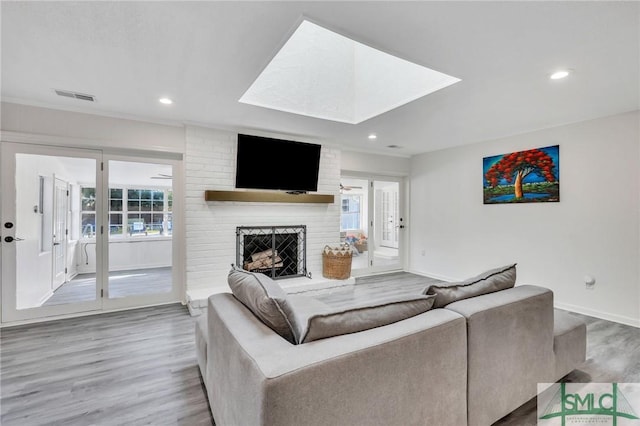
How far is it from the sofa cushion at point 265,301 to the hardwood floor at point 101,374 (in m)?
0.82

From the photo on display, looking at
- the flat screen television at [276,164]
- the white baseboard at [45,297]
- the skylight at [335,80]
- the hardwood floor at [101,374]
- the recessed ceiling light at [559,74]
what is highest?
the skylight at [335,80]

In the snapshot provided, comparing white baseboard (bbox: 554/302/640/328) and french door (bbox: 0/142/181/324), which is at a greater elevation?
french door (bbox: 0/142/181/324)

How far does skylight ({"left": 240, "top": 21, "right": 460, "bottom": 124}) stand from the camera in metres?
2.92

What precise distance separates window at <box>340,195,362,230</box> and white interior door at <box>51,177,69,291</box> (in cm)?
396

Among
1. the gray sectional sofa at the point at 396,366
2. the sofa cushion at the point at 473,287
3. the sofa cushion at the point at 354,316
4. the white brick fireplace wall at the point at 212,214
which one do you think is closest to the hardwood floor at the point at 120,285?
the white brick fireplace wall at the point at 212,214

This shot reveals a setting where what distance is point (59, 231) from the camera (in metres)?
3.41

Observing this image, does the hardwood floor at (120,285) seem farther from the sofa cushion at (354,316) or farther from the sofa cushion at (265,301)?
the sofa cushion at (354,316)

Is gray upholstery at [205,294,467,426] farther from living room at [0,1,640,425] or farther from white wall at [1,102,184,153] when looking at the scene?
white wall at [1,102,184,153]

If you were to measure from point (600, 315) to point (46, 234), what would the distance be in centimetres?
636

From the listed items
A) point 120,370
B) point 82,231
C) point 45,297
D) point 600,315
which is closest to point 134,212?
point 82,231

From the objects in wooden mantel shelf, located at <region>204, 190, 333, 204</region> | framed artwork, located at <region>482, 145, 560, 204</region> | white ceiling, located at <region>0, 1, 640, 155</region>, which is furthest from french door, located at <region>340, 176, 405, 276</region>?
white ceiling, located at <region>0, 1, 640, 155</region>

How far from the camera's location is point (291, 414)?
97 centimetres

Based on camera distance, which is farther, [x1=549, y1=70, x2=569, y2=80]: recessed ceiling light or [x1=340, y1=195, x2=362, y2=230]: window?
[x1=340, y1=195, x2=362, y2=230]: window

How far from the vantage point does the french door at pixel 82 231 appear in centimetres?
313
